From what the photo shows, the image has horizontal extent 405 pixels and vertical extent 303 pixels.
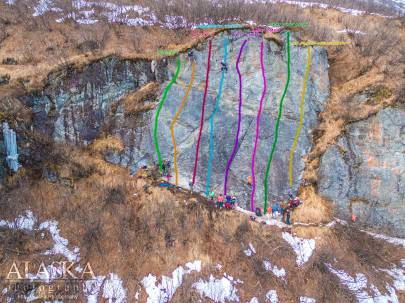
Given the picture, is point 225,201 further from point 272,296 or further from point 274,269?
point 272,296

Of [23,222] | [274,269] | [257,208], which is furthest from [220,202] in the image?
[23,222]

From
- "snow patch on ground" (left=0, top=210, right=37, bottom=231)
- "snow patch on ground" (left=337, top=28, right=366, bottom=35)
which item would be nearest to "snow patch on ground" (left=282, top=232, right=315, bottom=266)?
"snow patch on ground" (left=0, top=210, right=37, bottom=231)

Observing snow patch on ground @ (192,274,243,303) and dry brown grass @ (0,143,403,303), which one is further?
dry brown grass @ (0,143,403,303)

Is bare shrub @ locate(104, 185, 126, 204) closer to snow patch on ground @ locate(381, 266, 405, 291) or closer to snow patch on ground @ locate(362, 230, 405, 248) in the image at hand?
snow patch on ground @ locate(362, 230, 405, 248)

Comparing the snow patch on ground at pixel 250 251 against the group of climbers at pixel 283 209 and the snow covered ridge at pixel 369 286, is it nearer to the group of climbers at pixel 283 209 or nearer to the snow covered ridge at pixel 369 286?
the group of climbers at pixel 283 209

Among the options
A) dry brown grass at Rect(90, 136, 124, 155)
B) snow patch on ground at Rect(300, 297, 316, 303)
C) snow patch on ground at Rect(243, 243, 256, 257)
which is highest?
dry brown grass at Rect(90, 136, 124, 155)

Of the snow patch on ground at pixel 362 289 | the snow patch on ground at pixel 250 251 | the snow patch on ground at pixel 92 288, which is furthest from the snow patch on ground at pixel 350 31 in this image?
the snow patch on ground at pixel 92 288

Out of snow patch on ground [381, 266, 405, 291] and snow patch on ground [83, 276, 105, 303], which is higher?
snow patch on ground [381, 266, 405, 291]
